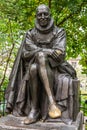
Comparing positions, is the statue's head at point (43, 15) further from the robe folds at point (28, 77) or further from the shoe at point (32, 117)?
the shoe at point (32, 117)

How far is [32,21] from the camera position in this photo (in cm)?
1027

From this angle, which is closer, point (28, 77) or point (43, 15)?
point (28, 77)

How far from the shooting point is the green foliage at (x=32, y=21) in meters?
8.59

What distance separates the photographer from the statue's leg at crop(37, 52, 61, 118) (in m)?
4.50

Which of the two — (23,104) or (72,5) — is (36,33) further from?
(72,5)

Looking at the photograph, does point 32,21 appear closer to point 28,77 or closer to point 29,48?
point 29,48

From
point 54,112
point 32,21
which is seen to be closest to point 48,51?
A: point 54,112

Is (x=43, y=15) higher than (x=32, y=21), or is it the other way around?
(x=32, y=21)

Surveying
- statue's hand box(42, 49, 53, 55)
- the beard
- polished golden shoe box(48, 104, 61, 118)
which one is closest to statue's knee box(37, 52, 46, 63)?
statue's hand box(42, 49, 53, 55)

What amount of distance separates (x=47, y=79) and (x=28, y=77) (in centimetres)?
37

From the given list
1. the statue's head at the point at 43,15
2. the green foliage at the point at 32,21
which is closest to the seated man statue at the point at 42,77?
the statue's head at the point at 43,15

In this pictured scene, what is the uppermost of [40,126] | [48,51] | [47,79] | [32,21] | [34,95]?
[32,21]

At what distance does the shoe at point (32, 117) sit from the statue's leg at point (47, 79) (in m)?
0.27

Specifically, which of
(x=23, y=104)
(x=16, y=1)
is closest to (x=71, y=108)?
(x=23, y=104)
